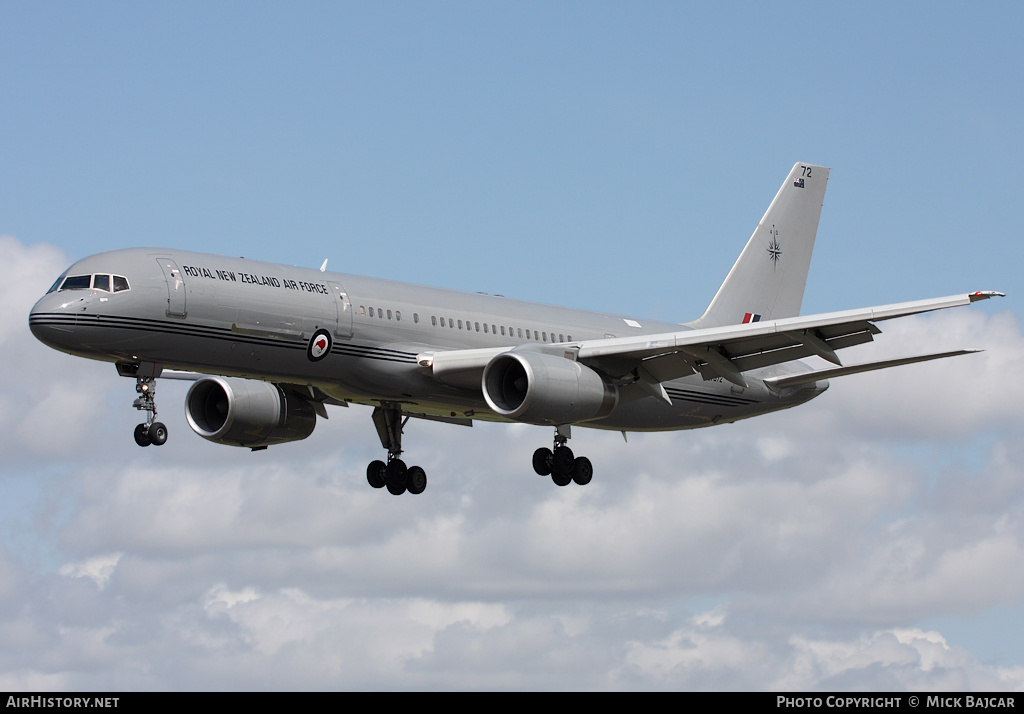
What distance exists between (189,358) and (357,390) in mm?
4549

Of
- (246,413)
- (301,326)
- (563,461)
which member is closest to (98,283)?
(301,326)

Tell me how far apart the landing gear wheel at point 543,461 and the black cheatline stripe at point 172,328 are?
559 centimetres

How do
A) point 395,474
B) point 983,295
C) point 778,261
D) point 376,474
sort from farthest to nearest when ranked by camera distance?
point 778,261 < point 376,474 < point 395,474 < point 983,295

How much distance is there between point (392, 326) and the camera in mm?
32406

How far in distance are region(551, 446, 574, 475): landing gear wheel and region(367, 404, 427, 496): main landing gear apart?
453 cm

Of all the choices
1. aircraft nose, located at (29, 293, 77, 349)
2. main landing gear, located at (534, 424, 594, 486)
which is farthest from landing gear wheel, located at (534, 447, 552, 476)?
aircraft nose, located at (29, 293, 77, 349)

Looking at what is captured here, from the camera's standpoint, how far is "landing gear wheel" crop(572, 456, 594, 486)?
34.8m

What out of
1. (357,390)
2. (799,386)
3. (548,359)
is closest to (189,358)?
(357,390)

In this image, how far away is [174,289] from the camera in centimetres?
2902

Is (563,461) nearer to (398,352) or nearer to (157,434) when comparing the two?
(398,352)

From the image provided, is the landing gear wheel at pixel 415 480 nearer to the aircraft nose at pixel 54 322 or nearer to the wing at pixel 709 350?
the wing at pixel 709 350

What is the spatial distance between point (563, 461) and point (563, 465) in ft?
0.33
